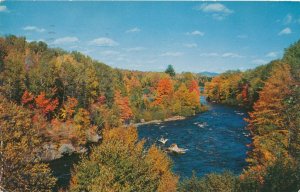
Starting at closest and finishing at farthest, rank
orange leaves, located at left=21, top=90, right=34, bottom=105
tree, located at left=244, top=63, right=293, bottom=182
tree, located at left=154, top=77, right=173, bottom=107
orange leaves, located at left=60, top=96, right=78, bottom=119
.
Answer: tree, located at left=244, top=63, right=293, bottom=182 → orange leaves, located at left=21, top=90, right=34, bottom=105 → orange leaves, located at left=60, top=96, right=78, bottom=119 → tree, located at left=154, top=77, right=173, bottom=107

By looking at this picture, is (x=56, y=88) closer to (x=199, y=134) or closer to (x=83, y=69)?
(x=83, y=69)

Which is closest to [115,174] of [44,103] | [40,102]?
[40,102]

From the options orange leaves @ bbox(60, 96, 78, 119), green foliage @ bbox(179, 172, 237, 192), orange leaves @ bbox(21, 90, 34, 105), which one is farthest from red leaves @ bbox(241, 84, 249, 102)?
green foliage @ bbox(179, 172, 237, 192)

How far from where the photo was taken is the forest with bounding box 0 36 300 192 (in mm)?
26188

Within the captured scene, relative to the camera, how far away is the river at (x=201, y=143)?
48.4m

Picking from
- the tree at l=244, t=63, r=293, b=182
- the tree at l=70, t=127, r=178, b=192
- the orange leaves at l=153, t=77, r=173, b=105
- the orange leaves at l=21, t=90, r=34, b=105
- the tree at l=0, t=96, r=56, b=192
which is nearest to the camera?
the tree at l=0, t=96, r=56, b=192

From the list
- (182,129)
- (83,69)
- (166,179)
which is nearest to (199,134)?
(182,129)

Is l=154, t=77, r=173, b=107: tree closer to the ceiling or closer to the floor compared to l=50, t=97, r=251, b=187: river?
closer to the ceiling

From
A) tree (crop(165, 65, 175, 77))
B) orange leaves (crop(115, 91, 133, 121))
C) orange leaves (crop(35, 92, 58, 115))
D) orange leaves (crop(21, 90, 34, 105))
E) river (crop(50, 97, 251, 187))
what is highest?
tree (crop(165, 65, 175, 77))

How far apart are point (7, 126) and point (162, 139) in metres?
39.3

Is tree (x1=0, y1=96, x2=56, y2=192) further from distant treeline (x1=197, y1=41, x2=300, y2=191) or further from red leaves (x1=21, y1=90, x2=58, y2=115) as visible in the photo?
red leaves (x1=21, y1=90, x2=58, y2=115)

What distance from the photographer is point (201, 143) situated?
62.6m

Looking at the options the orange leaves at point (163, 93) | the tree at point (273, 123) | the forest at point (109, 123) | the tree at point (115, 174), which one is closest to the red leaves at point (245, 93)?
the forest at point (109, 123)

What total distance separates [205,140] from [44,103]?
1170 inches
